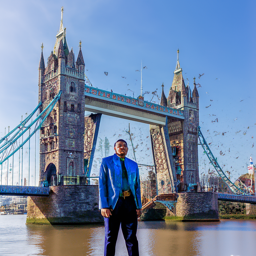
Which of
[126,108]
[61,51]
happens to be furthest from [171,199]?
[61,51]

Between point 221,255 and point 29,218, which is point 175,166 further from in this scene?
point 221,255

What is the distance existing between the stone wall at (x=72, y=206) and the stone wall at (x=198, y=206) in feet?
31.9

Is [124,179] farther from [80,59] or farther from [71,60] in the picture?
[80,59]

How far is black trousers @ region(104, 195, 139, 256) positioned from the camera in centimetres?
467

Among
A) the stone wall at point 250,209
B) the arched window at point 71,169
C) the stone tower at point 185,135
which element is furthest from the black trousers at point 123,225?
the stone wall at point 250,209

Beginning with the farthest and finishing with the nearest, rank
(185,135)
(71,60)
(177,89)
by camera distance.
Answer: (177,89)
(185,135)
(71,60)

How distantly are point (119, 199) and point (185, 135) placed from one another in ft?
121

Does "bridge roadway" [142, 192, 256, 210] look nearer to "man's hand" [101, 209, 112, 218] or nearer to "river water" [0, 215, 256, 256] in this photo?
"river water" [0, 215, 256, 256]

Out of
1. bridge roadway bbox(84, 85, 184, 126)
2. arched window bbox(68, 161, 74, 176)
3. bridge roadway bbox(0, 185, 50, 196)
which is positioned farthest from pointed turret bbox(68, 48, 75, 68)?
bridge roadway bbox(0, 185, 50, 196)

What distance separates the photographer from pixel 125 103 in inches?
1395

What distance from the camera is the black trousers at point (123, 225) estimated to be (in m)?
4.67

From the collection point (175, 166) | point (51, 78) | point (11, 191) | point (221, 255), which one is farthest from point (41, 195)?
point (221, 255)

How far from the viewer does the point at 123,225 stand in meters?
4.77

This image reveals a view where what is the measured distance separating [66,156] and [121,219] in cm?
2604
